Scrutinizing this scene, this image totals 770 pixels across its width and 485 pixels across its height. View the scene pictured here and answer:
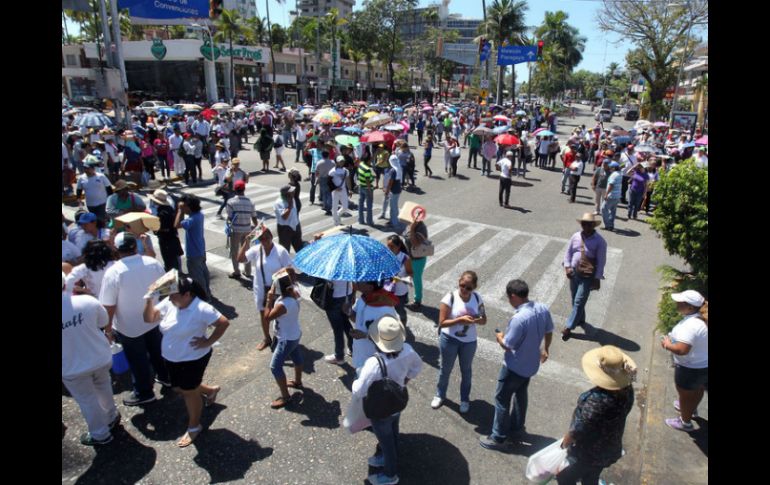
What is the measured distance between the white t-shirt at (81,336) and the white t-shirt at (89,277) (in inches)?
40.7

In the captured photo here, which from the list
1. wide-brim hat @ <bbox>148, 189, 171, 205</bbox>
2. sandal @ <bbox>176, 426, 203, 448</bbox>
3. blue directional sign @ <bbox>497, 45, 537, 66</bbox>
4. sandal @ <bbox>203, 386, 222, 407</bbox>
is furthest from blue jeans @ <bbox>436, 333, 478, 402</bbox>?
blue directional sign @ <bbox>497, 45, 537, 66</bbox>

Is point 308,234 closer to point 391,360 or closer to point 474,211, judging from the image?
point 474,211

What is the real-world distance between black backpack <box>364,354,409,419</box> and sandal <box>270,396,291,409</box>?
5.61 feet

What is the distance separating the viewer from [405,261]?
618 cm

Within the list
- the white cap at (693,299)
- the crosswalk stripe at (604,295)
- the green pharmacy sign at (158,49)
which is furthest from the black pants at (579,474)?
the green pharmacy sign at (158,49)

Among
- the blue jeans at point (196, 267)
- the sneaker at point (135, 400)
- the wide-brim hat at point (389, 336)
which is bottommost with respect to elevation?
the sneaker at point (135, 400)

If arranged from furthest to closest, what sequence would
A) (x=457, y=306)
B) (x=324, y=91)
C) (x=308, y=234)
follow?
(x=324, y=91) < (x=308, y=234) < (x=457, y=306)

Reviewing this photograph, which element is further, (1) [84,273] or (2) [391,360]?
(1) [84,273]

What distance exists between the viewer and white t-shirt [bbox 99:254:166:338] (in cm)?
445

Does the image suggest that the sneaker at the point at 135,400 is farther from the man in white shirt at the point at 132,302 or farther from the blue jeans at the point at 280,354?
the blue jeans at the point at 280,354

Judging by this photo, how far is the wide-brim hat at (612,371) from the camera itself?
3.13m

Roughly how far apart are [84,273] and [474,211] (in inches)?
403
